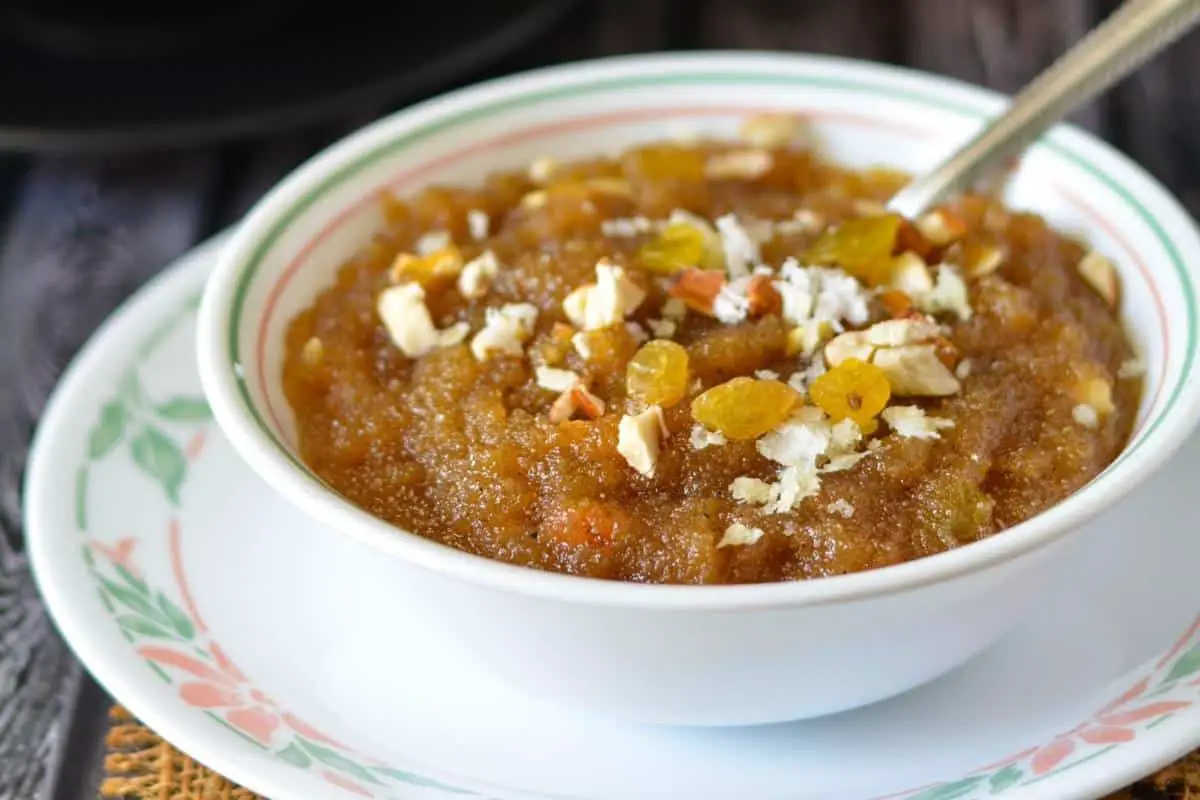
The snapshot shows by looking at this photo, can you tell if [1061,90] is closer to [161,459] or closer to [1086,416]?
[1086,416]

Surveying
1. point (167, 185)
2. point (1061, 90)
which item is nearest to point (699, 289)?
point (1061, 90)

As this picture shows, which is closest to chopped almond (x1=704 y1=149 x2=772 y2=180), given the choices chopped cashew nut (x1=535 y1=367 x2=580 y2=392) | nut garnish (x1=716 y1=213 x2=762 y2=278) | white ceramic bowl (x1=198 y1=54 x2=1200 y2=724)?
white ceramic bowl (x1=198 y1=54 x2=1200 y2=724)

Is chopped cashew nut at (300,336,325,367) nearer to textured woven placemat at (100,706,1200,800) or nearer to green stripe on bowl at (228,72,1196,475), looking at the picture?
green stripe on bowl at (228,72,1196,475)

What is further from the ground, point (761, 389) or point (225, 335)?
point (761, 389)

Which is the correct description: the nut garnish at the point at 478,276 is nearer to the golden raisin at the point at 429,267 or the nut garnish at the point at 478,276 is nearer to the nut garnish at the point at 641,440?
the golden raisin at the point at 429,267

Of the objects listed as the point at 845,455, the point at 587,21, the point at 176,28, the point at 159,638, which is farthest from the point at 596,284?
the point at 587,21

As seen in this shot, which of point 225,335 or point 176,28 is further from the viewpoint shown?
point 176,28

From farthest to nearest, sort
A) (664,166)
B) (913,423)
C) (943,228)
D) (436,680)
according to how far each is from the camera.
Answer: (664,166) < (943,228) < (436,680) < (913,423)

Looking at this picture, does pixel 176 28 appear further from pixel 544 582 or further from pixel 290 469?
pixel 544 582
